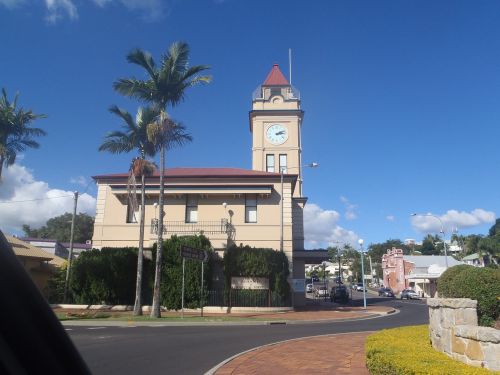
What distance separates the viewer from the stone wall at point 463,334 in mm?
6633

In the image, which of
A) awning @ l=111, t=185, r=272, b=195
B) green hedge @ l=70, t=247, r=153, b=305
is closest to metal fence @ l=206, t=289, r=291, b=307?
green hedge @ l=70, t=247, r=153, b=305

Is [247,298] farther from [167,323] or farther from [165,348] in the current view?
[165,348]

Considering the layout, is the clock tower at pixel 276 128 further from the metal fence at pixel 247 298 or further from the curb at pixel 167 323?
the curb at pixel 167 323

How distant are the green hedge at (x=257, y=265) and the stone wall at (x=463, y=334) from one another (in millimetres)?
17524

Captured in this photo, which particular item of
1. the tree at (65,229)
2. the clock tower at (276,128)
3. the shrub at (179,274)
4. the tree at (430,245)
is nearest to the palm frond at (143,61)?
the shrub at (179,274)

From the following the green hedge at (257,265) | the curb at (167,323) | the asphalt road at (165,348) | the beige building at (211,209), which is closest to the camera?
the asphalt road at (165,348)

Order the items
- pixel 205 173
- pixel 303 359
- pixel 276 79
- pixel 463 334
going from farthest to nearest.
Result: pixel 276 79
pixel 205 173
pixel 303 359
pixel 463 334

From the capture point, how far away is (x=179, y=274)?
86.0ft

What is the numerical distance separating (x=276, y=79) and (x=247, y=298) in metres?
30.1

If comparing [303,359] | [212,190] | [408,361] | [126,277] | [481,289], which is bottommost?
[303,359]

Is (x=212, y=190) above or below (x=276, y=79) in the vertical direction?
below

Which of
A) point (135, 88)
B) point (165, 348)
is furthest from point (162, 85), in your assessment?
point (165, 348)

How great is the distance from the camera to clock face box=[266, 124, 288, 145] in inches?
1802

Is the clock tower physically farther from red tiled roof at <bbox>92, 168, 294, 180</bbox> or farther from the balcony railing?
the balcony railing
